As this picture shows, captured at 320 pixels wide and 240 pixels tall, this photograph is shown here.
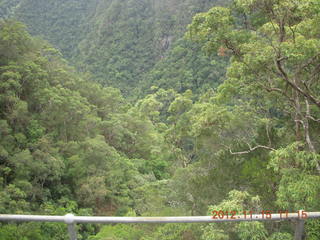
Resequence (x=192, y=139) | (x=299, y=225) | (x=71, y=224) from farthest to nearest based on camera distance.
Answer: (x=192, y=139) < (x=299, y=225) < (x=71, y=224)

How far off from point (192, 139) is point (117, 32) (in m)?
70.5

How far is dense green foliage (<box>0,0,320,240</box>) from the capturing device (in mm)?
4699

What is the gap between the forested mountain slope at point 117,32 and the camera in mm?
68875

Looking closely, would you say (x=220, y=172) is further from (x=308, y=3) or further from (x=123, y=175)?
(x=123, y=175)

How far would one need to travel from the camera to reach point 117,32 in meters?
79.5

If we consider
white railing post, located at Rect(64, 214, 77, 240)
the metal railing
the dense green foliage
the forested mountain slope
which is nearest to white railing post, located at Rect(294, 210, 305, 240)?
the metal railing

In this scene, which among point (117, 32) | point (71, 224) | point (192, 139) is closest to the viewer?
point (71, 224)

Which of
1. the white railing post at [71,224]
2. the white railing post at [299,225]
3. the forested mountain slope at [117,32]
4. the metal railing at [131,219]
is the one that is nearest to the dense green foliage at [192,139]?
the white railing post at [299,225]

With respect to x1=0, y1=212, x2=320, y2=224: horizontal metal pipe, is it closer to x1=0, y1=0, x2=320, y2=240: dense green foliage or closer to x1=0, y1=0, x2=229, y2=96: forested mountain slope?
x1=0, y1=0, x2=320, y2=240: dense green foliage

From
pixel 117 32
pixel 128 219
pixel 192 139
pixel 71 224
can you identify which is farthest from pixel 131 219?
pixel 117 32

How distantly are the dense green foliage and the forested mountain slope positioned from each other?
3771cm

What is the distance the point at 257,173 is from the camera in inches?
230

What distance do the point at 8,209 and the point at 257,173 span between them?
28.6 feet

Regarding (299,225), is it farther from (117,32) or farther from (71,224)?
(117,32)
